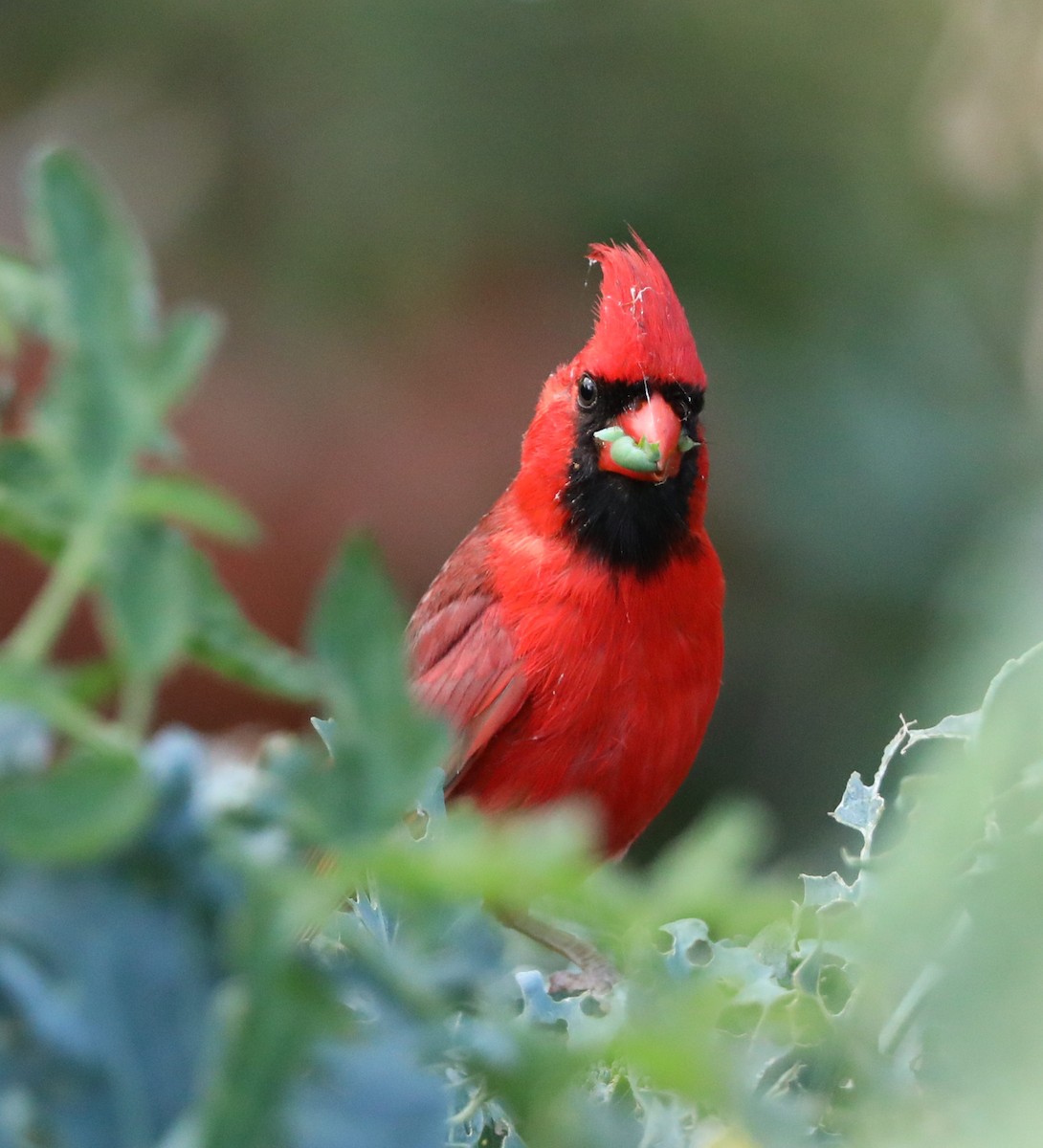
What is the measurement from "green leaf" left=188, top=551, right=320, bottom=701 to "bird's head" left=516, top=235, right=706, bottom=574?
1.21m

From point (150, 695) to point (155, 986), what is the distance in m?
0.06

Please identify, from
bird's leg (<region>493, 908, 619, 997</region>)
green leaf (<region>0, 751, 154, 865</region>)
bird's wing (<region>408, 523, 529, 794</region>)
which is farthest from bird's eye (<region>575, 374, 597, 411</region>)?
green leaf (<region>0, 751, 154, 865</region>)

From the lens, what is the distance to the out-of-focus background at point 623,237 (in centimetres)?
326

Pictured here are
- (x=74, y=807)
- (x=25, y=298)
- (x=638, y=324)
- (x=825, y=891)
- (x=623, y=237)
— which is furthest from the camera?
(x=623, y=237)

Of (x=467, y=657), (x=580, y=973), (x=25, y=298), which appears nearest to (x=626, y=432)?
(x=467, y=657)

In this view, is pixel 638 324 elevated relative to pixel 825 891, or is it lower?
elevated

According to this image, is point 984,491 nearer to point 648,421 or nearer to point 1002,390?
point 1002,390

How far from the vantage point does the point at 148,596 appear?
1.03 ft

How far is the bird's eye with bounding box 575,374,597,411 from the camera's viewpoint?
163 cm

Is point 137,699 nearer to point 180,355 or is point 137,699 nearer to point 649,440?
point 180,355

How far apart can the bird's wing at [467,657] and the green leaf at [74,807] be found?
126cm

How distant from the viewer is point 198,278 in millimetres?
3986

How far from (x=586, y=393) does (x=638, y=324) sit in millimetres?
127

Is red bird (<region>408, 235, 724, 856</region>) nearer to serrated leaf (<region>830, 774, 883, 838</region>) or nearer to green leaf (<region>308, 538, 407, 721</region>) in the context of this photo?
serrated leaf (<region>830, 774, 883, 838</region>)
